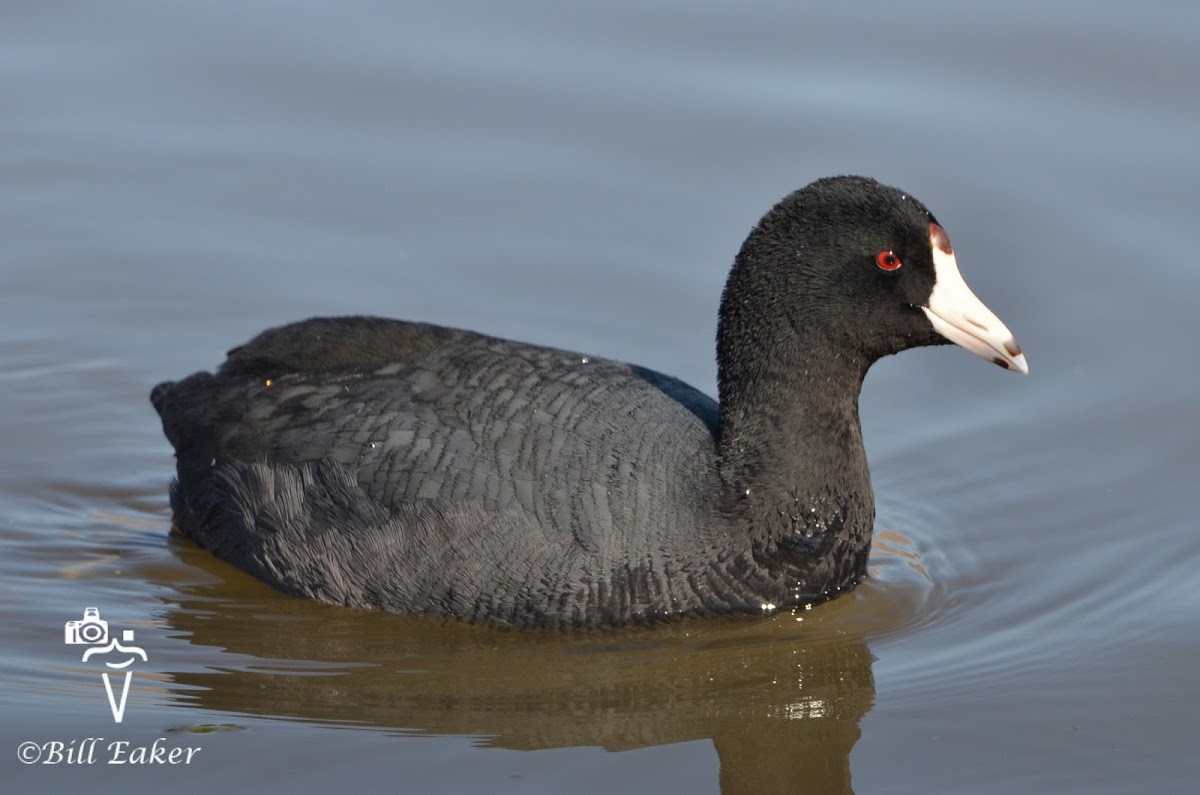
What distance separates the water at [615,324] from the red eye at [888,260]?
124cm

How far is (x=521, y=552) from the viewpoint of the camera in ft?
20.9

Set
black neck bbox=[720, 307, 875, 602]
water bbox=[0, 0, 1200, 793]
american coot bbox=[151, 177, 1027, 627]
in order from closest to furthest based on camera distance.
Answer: water bbox=[0, 0, 1200, 793], american coot bbox=[151, 177, 1027, 627], black neck bbox=[720, 307, 875, 602]

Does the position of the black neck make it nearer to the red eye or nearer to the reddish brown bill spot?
the red eye

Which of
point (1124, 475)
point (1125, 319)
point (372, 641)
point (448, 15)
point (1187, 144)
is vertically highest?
point (448, 15)

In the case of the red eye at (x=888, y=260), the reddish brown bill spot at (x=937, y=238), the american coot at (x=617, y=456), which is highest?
the reddish brown bill spot at (x=937, y=238)

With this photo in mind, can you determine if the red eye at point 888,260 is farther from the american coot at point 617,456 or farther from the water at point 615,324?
the water at point 615,324

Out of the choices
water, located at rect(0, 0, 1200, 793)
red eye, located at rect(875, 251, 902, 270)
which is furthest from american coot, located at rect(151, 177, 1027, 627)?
water, located at rect(0, 0, 1200, 793)

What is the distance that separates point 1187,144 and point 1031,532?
3.13 metres

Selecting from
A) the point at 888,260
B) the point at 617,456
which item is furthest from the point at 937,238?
the point at 617,456

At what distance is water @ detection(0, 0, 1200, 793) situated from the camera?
5.93 m

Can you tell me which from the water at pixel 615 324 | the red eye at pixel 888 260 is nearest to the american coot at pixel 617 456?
the red eye at pixel 888 260

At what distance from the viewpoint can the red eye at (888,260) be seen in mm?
6480

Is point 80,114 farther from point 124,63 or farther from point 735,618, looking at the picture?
point 735,618

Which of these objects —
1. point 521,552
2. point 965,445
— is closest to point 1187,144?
point 965,445
